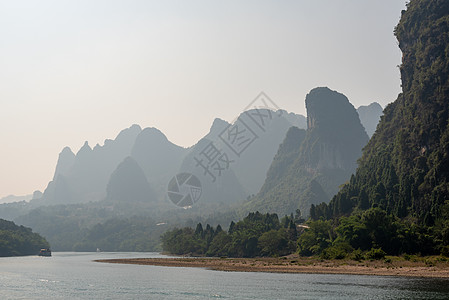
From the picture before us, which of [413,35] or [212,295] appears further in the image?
[413,35]

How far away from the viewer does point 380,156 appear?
445 feet

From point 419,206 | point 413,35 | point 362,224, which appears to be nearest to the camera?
point 362,224

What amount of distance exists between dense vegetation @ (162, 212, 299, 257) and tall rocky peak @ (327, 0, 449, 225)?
53.6ft

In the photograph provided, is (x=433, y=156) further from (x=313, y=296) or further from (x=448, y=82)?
(x=313, y=296)

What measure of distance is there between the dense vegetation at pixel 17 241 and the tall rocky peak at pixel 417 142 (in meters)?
105

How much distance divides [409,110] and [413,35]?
83.3ft

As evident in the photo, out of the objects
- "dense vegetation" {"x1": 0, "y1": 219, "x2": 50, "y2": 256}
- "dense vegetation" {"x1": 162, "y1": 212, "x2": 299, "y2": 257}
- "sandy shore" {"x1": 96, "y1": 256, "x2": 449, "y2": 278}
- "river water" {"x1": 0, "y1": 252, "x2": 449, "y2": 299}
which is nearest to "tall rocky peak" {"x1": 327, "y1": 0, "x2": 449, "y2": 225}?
"dense vegetation" {"x1": 162, "y1": 212, "x2": 299, "y2": 257}

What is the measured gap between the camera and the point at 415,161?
110m

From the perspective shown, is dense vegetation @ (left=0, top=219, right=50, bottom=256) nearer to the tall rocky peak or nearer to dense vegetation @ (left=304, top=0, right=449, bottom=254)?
dense vegetation @ (left=304, top=0, right=449, bottom=254)

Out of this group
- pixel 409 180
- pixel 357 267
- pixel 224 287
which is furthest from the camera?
pixel 409 180

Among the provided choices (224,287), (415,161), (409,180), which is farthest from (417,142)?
(224,287)

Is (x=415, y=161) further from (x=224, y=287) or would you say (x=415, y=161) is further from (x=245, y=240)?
(x=224, y=287)

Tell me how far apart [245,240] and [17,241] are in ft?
290

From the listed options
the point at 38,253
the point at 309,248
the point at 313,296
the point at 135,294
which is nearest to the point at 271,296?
the point at 313,296
